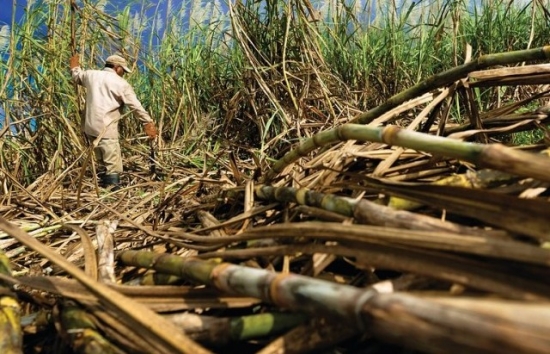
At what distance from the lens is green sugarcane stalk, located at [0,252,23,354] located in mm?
614

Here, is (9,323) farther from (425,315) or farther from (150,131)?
(150,131)

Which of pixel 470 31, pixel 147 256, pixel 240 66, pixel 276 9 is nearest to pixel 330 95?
pixel 276 9

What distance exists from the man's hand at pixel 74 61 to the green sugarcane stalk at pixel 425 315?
11.5ft

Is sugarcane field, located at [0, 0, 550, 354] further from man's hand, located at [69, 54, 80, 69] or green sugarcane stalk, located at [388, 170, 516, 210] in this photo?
man's hand, located at [69, 54, 80, 69]

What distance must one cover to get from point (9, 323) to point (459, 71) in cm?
89

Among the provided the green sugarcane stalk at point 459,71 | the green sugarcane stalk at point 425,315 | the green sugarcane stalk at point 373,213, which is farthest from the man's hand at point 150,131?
the green sugarcane stalk at point 425,315

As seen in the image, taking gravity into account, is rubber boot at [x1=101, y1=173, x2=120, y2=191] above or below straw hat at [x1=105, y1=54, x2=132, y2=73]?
below

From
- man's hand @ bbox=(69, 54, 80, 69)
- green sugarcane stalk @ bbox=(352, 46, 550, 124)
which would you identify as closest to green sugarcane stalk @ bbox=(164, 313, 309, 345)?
green sugarcane stalk @ bbox=(352, 46, 550, 124)

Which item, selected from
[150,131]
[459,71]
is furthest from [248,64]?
[459,71]

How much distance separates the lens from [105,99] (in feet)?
13.9

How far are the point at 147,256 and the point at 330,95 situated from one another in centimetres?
214

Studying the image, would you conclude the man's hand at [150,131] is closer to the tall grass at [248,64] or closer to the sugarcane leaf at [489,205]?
the tall grass at [248,64]

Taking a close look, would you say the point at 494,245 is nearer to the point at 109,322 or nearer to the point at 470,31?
the point at 109,322

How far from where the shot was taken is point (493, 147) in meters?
0.54
